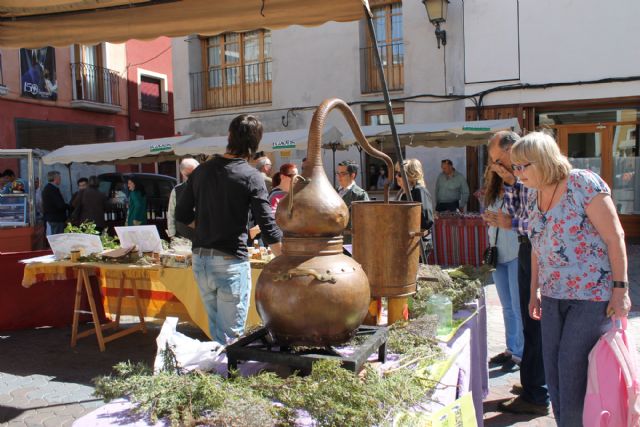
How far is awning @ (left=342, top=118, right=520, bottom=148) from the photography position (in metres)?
8.84

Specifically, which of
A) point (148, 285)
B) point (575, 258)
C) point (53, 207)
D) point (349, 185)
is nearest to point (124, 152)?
point (53, 207)

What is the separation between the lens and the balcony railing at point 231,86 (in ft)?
50.3

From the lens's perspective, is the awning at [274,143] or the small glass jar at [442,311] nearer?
the small glass jar at [442,311]

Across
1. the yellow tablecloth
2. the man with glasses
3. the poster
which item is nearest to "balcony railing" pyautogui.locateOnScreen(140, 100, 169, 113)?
the poster

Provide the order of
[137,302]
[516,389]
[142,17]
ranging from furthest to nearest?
[137,302]
[516,389]
[142,17]

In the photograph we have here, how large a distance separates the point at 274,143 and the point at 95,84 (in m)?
12.1

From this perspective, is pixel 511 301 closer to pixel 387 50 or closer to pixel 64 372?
pixel 64 372

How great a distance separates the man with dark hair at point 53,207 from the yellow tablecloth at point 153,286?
19.2 ft

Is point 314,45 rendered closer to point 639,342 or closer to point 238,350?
point 639,342

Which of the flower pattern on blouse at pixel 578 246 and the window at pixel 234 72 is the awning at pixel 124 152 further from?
the flower pattern on blouse at pixel 578 246

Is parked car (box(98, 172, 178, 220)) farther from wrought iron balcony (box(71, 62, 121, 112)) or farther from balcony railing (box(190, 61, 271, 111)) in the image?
wrought iron balcony (box(71, 62, 121, 112))

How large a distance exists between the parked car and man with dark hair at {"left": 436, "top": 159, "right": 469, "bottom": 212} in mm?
5951

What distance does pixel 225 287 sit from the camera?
10.1ft

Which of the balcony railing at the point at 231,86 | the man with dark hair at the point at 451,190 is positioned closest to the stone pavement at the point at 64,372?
the man with dark hair at the point at 451,190
